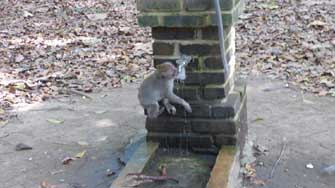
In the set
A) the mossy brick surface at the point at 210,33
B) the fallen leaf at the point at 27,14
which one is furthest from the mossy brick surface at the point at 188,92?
the fallen leaf at the point at 27,14

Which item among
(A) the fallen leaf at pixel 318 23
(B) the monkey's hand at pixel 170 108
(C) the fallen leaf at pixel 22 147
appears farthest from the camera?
(A) the fallen leaf at pixel 318 23

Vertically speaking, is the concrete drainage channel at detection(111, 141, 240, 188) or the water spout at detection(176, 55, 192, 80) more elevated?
the water spout at detection(176, 55, 192, 80)

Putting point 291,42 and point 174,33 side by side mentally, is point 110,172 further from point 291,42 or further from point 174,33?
point 291,42

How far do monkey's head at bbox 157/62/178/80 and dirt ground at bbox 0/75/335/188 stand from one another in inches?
30.8

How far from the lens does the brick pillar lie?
3.59 meters

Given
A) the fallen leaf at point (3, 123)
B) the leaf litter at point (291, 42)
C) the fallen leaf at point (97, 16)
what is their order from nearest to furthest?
the fallen leaf at point (3, 123) < the leaf litter at point (291, 42) < the fallen leaf at point (97, 16)

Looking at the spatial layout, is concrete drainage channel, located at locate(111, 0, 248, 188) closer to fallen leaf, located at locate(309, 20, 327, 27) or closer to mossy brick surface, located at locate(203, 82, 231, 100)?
mossy brick surface, located at locate(203, 82, 231, 100)

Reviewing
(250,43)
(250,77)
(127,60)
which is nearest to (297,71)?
(250,77)

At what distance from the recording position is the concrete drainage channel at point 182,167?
10.9 ft

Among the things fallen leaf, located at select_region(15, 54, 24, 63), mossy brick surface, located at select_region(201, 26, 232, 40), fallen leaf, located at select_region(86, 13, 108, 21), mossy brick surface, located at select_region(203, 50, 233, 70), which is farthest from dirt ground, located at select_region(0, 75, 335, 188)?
fallen leaf, located at select_region(86, 13, 108, 21)

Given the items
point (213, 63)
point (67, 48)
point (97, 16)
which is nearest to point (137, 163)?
point (213, 63)

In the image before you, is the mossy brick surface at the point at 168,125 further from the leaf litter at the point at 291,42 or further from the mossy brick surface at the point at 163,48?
the leaf litter at the point at 291,42

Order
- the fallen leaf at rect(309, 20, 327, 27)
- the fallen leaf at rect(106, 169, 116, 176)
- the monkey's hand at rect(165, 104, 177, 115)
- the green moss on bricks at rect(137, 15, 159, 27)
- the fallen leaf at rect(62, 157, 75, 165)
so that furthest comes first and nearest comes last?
the fallen leaf at rect(309, 20, 327, 27), the fallen leaf at rect(62, 157, 75, 165), the fallen leaf at rect(106, 169, 116, 176), the monkey's hand at rect(165, 104, 177, 115), the green moss on bricks at rect(137, 15, 159, 27)

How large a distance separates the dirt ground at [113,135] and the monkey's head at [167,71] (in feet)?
2.56
